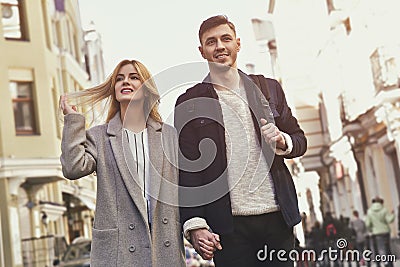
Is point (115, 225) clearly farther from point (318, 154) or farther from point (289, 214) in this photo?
point (318, 154)

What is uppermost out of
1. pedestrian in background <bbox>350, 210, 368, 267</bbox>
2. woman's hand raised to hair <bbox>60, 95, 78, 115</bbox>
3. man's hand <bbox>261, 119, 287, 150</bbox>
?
woman's hand raised to hair <bbox>60, 95, 78, 115</bbox>

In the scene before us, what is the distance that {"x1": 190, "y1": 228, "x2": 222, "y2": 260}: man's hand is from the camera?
5.20 ft

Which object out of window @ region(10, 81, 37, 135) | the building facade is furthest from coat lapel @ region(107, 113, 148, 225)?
window @ region(10, 81, 37, 135)

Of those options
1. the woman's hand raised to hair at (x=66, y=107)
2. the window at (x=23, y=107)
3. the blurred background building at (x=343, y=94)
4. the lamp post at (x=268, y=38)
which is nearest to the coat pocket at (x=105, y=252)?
the woman's hand raised to hair at (x=66, y=107)

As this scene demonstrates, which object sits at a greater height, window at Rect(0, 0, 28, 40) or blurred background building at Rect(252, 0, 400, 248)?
window at Rect(0, 0, 28, 40)

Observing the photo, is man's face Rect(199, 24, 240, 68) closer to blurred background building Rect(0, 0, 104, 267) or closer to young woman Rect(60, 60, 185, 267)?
young woman Rect(60, 60, 185, 267)

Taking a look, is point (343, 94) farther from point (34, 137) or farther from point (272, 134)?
point (272, 134)

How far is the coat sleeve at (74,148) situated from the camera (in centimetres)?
161

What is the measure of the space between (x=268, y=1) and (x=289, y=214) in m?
1.26

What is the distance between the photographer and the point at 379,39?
11.3 feet

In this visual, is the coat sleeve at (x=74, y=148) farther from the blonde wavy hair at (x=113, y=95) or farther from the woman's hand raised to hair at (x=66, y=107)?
the blonde wavy hair at (x=113, y=95)

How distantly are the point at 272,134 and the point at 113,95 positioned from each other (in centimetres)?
34

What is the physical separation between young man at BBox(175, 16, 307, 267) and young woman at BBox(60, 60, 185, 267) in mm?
38

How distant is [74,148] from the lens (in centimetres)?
161
